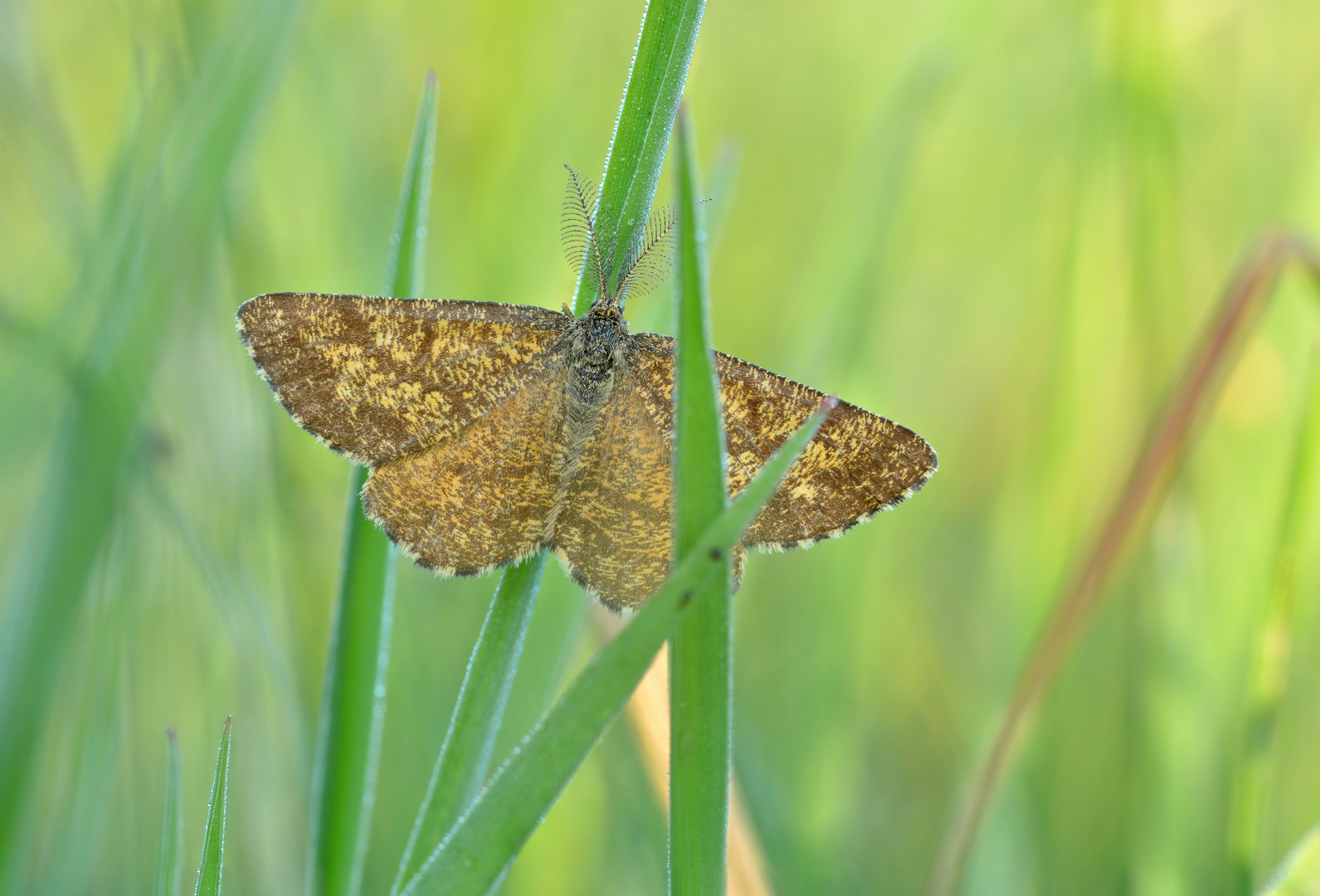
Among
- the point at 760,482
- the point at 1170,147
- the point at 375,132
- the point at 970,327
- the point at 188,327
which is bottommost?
the point at 760,482

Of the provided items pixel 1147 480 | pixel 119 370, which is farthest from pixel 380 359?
pixel 1147 480

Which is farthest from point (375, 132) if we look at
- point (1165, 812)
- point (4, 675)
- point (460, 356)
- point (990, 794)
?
point (1165, 812)

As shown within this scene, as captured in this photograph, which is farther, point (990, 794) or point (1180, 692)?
point (1180, 692)

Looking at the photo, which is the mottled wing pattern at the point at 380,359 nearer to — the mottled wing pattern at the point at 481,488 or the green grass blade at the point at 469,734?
the mottled wing pattern at the point at 481,488

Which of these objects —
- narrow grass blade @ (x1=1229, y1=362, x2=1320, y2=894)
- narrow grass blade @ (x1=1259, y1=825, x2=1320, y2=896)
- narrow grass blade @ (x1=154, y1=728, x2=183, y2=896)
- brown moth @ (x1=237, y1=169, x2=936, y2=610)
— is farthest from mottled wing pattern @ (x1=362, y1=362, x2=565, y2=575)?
narrow grass blade @ (x1=1229, y1=362, x2=1320, y2=894)

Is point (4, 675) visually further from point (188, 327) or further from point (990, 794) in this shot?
point (990, 794)

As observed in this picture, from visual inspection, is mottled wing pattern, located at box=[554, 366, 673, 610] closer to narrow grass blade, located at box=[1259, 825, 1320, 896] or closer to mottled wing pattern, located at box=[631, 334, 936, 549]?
mottled wing pattern, located at box=[631, 334, 936, 549]

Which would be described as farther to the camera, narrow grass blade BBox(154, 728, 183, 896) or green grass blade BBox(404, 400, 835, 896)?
narrow grass blade BBox(154, 728, 183, 896)

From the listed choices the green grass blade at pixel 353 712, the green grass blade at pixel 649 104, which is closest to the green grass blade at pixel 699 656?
the green grass blade at pixel 649 104
